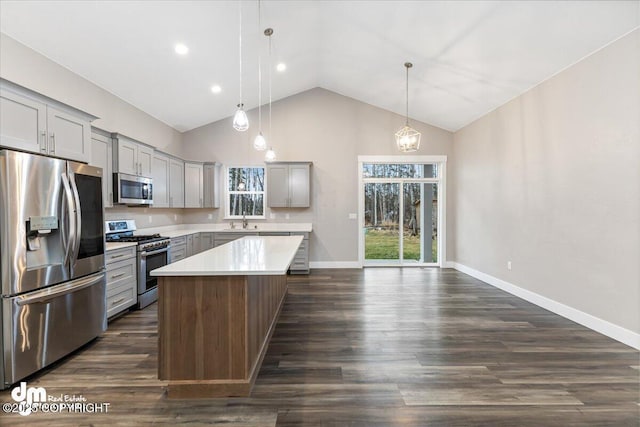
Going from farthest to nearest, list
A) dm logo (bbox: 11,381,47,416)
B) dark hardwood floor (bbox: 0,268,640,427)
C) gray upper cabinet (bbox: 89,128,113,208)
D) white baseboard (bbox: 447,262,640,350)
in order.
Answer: gray upper cabinet (bbox: 89,128,113,208) < white baseboard (bbox: 447,262,640,350) < dm logo (bbox: 11,381,47,416) < dark hardwood floor (bbox: 0,268,640,427)

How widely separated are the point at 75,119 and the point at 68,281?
152 cm

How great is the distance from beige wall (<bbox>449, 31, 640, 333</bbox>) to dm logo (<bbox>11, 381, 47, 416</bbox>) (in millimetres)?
4833

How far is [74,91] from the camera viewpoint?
345 cm

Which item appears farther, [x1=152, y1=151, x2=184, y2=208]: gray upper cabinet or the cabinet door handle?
[x1=152, y1=151, x2=184, y2=208]: gray upper cabinet

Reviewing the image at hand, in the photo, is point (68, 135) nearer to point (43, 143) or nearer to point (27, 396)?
point (43, 143)

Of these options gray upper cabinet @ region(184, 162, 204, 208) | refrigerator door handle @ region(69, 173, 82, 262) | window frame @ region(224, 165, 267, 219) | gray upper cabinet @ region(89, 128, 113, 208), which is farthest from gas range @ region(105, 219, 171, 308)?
window frame @ region(224, 165, 267, 219)

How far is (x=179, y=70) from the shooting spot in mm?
4035

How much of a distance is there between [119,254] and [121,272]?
→ 0.73ft

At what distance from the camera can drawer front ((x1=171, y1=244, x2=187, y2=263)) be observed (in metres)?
4.48

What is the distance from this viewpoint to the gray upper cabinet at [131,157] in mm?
3686

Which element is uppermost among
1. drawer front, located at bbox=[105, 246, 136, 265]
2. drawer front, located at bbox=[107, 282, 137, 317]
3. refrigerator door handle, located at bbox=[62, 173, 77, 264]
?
refrigerator door handle, located at bbox=[62, 173, 77, 264]

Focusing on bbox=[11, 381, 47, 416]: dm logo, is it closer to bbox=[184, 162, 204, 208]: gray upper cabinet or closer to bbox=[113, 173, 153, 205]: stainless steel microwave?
bbox=[113, 173, 153, 205]: stainless steel microwave

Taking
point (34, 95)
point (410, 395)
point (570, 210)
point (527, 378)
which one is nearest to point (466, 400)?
point (410, 395)

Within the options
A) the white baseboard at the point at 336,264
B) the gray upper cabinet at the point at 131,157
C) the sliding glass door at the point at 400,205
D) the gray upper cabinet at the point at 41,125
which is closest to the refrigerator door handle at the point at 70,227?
the gray upper cabinet at the point at 41,125
